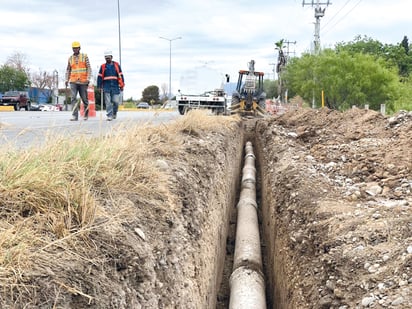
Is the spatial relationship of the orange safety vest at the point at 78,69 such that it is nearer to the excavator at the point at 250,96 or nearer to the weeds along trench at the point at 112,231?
the weeds along trench at the point at 112,231

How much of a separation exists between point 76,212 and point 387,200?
339cm

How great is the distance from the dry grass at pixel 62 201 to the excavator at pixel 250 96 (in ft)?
51.4

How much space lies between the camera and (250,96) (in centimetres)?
1934

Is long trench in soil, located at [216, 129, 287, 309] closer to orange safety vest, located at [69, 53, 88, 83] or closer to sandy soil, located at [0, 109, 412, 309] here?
sandy soil, located at [0, 109, 412, 309]

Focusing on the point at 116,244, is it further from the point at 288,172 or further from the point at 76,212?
the point at 288,172

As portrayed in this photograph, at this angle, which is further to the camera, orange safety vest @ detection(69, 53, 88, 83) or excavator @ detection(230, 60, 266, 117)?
excavator @ detection(230, 60, 266, 117)

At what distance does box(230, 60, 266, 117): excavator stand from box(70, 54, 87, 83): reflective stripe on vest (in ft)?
33.8

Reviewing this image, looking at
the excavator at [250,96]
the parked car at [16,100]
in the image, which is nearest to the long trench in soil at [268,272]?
the excavator at [250,96]

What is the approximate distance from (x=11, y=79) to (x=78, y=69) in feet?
166

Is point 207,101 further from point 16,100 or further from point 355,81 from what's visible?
point 16,100

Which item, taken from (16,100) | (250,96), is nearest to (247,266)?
(250,96)

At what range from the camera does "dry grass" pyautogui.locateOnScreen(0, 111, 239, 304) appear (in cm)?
194

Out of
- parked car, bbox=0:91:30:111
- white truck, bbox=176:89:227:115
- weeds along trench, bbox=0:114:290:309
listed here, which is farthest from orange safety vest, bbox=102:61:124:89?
parked car, bbox=0:91:30:111

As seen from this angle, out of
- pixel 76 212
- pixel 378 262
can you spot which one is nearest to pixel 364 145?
pixel 378 262
